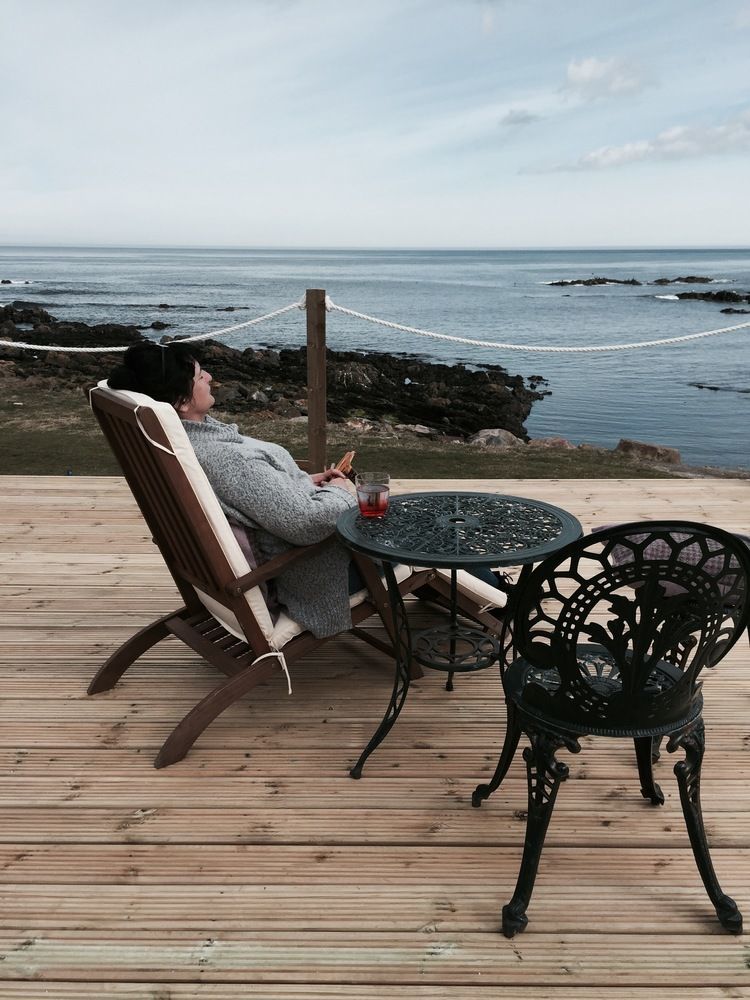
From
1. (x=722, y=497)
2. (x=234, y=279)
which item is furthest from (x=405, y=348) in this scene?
(x=234, y=279)

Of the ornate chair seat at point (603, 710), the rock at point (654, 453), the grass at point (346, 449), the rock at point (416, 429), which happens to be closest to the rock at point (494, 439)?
the rock at point (416, 429)

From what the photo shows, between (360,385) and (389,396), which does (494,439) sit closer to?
(389,396)

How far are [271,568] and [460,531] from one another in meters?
0.52

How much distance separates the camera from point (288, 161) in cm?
3366

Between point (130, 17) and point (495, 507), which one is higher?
point (130, 17)

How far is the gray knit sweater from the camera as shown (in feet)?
6.95

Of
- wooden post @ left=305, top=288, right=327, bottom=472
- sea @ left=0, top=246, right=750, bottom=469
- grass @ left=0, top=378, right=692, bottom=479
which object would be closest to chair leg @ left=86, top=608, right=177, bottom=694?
wooden post @ left=305, top=288, right=327, bottom=472

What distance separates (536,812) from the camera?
150 cm

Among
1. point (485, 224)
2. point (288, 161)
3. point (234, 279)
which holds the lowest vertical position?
point (234, 279)

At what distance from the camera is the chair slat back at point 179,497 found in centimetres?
196

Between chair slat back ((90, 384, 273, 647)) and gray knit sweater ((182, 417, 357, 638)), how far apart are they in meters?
0.11

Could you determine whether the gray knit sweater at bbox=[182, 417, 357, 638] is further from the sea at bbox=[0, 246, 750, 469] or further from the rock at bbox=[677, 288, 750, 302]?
the rock at bbox=[677, 288, 750, 302]

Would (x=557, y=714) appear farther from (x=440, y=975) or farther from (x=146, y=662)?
(x=146, y=662)

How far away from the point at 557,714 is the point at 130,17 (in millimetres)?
9651
